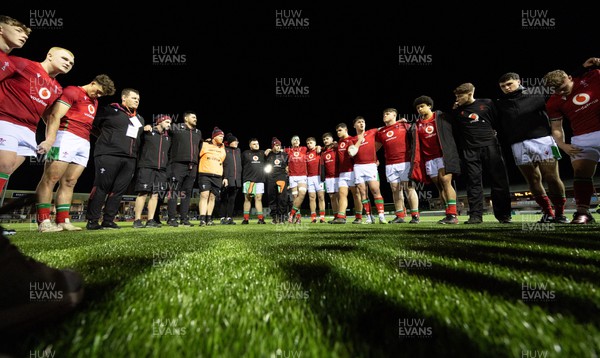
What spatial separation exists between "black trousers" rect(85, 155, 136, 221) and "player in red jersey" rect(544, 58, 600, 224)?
7.53 meters

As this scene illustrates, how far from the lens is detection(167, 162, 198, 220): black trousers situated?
6543mm

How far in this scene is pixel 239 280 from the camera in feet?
3.88

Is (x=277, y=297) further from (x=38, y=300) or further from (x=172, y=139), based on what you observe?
(x=172, y=139)

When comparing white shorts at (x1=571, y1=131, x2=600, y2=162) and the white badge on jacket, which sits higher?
the white badge on jacket

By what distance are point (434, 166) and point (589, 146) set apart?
2.26 metres

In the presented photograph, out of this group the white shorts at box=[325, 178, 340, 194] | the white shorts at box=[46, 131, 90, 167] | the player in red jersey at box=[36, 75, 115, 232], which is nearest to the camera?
the player in red jersey at box=[36, 75, 115, 232]

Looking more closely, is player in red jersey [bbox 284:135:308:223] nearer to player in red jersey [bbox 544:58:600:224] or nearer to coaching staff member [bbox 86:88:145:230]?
coaching staff member [bbox 86:88:145:230]

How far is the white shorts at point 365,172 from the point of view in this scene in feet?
21.4

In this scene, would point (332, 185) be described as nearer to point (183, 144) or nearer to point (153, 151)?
point (183, 144)

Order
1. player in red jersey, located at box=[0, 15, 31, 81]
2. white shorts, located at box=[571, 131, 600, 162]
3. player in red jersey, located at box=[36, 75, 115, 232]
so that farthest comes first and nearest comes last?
player in red jersey, located at box=[36, 75, 115, 232] < white shorts, located at box=[571, 131, 600, 162] < player in red jersey, located at box=[0, 15, 31, 81]

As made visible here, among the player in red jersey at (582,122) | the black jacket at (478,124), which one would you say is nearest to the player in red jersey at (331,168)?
the black jacket at (478,124)

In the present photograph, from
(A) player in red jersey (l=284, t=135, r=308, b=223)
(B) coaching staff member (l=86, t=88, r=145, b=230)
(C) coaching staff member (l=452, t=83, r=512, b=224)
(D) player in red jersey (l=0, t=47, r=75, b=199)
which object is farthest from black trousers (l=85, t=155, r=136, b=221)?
(C) coaching staff member (l=452, t=83, r=512, b=224)

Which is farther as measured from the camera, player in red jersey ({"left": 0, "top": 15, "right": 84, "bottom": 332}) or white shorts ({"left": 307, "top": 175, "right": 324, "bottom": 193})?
white shorts ({"left": 307, "top": 175, "right": 324, "bottom": 193})

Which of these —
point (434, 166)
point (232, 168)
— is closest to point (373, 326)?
point (434, 166)
